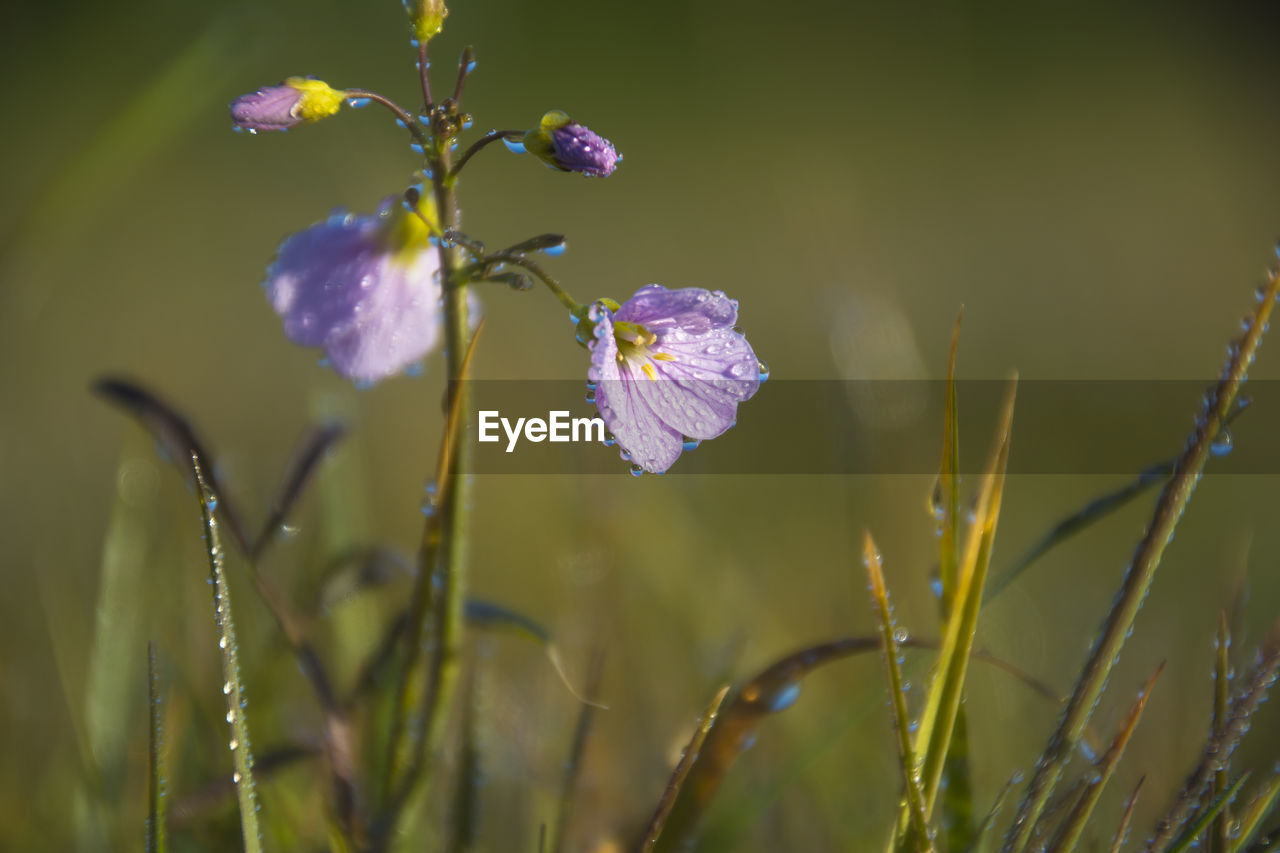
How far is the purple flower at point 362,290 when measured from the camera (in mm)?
1166

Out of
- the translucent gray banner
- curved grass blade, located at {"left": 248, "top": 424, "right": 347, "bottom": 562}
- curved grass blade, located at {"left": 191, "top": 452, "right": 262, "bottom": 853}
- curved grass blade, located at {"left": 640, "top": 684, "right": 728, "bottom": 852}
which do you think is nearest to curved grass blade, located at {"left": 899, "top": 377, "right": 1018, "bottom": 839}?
curved grass blade, located at {"left": 640, "top": 684, "right": 728, "bottom": 852}

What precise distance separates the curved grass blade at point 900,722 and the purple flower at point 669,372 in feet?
0.73

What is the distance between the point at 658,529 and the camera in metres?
2.32

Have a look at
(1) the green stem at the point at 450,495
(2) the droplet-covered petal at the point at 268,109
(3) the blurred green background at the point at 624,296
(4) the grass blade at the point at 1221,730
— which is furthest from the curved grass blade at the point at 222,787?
(4) the grass blade at the point at 1221,730

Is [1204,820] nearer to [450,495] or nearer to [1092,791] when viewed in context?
[1092,791]

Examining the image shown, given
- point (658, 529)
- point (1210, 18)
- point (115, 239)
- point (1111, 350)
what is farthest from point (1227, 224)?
point (115, 239)

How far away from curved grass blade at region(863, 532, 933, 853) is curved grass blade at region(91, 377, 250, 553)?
2.24 ft

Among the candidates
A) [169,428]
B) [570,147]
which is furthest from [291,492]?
[570,147]

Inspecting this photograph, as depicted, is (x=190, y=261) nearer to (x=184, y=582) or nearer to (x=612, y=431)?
(x=184, y=582)

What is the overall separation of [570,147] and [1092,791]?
772 mm

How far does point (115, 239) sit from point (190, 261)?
750 mm

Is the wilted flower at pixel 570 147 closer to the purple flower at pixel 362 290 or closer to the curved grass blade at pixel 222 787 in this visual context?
the purple flower at pixel 362 290

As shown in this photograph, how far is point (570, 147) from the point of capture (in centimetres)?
93

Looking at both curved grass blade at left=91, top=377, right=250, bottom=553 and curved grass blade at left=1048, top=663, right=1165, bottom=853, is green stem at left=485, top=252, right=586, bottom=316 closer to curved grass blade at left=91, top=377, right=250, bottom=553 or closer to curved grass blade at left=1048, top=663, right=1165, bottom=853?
curved grass blade at left=91, top=377, right=250, bottom=553
